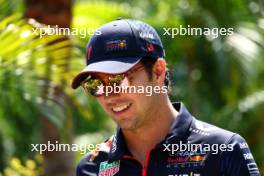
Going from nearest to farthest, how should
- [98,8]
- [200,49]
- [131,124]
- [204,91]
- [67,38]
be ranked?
[131,124]
[67,38]
[98,8]
[200,49]
[204,91]

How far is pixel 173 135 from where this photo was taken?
10.8 ft

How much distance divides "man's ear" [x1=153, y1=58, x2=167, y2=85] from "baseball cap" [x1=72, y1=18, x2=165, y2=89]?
3 cm

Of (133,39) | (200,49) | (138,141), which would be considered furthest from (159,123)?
(200,49)

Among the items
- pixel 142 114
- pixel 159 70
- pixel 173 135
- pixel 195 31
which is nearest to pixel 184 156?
pixel 173 135

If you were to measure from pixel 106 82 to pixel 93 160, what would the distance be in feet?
1.30

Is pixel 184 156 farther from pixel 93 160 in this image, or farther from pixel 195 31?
pixel 195 31

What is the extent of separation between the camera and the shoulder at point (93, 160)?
3.51 m

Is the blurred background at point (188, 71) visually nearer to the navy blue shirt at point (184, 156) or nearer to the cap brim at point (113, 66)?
the navy blue shirt at point (184, 156)

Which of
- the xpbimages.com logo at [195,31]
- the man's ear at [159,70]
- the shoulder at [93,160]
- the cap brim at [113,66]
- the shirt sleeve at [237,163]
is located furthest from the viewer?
the xpbimages.com logo at [195,31]

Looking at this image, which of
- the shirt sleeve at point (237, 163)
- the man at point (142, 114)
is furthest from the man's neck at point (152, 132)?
the shirt sleeve at point (237, 163)

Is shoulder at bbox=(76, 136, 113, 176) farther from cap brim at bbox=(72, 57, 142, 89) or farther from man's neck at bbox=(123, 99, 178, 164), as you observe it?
cap brim at bbox=(72, 57, 142, 89)

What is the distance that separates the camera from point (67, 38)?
5.93 m

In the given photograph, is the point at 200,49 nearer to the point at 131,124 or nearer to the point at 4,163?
the point at 4,163

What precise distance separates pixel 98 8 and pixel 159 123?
10404 mm
